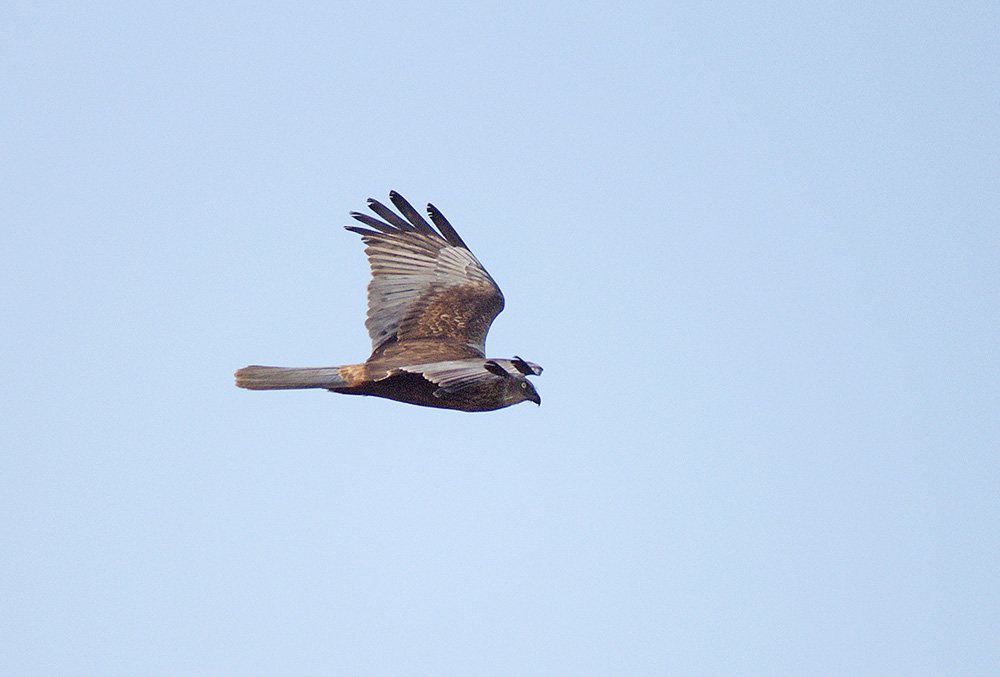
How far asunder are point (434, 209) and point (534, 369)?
3.44 meters

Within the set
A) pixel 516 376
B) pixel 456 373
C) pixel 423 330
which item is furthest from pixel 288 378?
pixel 516 376

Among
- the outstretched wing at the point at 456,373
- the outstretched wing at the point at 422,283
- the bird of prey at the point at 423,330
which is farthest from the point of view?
the outstretched wing at the point at 422,283

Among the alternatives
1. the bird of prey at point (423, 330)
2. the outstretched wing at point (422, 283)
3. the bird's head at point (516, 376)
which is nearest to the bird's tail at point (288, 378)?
the bird of prey at point (423, 330)

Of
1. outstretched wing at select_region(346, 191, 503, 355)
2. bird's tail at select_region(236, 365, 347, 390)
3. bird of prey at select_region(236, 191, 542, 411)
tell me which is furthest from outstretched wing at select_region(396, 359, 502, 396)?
outstretched wing at select_region(346, 191, 503, 355)

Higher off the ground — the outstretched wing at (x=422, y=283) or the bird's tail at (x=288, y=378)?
the outstretched wing at (x=422, y=283)

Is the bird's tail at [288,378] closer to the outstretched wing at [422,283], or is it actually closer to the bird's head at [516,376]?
the outstretched wing at [422,283]

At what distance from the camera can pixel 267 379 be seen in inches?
381

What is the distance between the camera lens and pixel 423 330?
34.0 feet

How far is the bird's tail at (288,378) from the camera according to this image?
962 cm

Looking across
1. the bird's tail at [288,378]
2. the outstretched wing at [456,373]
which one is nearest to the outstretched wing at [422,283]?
the bird's tail at [288,378]

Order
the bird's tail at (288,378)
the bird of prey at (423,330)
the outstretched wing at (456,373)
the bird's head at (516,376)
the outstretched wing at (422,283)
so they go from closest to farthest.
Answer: the bird's head at (516,376) < the outstretched wing at (456,373) < the bird of prey at (423,330) < the bird's tail at (288,378) < the outstretched wing at (422,283)

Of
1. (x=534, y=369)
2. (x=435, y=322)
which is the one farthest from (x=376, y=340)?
(x=534, y=369)

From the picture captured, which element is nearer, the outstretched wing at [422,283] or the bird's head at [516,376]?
Result: the bird's head at [516,376]

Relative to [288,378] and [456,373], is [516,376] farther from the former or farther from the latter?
[288,378]
